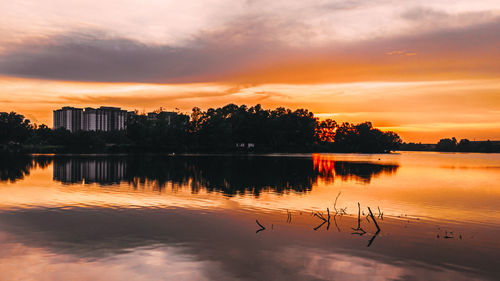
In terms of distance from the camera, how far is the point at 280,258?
14984 mm

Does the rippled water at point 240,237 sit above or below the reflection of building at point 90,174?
below

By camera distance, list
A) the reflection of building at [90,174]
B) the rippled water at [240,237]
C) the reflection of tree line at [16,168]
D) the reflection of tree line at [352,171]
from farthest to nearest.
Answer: the reflection of tree line at [352,171], the reflection of tree line at [16,168], the reflection of building at [90,174], the rippled water at [240,237]

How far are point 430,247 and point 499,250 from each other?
2.92 m

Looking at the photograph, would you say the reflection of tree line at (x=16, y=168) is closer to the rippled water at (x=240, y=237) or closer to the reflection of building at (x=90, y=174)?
the reflection of building at (x=90, y=174)

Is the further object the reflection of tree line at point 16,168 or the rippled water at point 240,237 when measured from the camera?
the reflection of tree line at point 16,168

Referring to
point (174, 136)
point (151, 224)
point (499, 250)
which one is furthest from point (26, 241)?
point (174, 136)

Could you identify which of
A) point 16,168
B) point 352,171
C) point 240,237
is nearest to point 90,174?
point 16,168

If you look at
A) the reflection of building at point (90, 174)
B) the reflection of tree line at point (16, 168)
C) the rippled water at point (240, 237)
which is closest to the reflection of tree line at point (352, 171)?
the rippled water at point (240, 237)

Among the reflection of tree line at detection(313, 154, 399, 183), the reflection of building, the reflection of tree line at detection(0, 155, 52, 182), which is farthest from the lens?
the reflection of tree line at detection(313, 154, 399, 183)

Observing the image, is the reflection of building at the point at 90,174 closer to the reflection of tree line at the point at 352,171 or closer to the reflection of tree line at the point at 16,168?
the reflection of tree line at the point at 16,168

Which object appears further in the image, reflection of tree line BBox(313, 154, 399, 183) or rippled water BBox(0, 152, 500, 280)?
reflection of tree line BBox(313, 154, 399, 183)

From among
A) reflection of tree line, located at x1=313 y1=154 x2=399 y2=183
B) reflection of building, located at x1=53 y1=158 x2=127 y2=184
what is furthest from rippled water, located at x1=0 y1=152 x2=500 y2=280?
reflection of tree line, located at x1=313 y1=154 x2=399 y2=183

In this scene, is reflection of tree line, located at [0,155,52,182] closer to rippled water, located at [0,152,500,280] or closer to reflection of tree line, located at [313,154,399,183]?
rippled water, located at [0,152,500,280]

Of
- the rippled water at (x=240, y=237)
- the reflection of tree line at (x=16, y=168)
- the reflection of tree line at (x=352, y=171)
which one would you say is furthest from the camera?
the reflection of tree line at (x=352, y=171)
